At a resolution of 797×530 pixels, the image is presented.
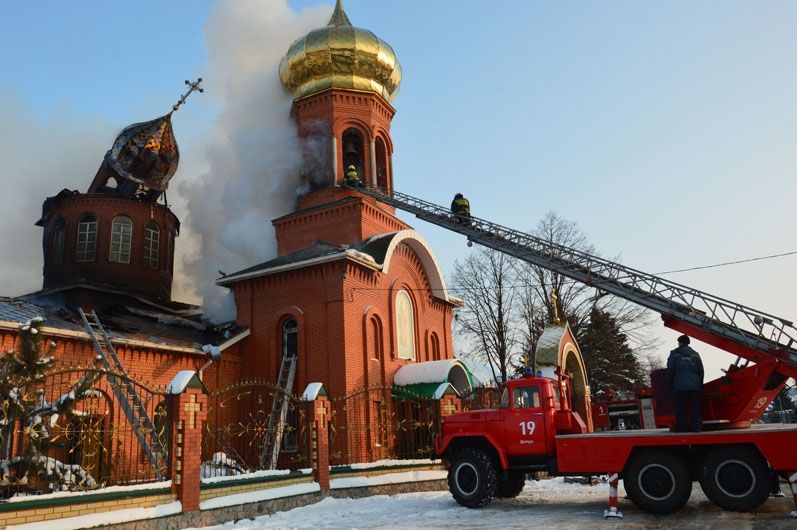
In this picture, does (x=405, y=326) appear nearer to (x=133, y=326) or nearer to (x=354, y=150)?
(x=354, y=150)

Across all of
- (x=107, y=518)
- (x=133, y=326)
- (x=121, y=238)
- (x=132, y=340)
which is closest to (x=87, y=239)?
(x=121, y=238)

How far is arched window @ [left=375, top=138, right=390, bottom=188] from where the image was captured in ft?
75.8

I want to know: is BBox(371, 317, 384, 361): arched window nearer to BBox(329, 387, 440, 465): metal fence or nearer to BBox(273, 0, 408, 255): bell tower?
BBox(329, 387, 440, 465): metal fence

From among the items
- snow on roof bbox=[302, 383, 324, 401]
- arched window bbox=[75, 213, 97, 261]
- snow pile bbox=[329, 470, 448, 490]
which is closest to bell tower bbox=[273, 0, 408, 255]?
arched window bbox=[75, 213, 97, 261]

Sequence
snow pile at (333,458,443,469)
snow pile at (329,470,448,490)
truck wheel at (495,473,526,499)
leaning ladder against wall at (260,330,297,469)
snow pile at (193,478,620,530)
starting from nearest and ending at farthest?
snow pile at (193,478,620,530), truck wheel at (495,473,526,499), snow pile at (329,470,448,490), snow pile at (333,458,443,469), leaning ladder against wall at (260,330,297,469)

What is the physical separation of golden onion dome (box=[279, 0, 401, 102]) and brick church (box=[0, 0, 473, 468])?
0.05 metres

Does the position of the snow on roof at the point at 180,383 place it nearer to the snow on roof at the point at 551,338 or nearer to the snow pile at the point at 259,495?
the snow pile at the point at 259,495

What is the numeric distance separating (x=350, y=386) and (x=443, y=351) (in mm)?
6270

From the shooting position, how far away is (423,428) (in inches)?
652

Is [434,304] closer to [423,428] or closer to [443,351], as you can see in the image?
[443,351]

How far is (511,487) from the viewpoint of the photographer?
11.1m

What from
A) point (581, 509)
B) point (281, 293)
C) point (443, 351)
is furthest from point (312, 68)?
point (581, 509)

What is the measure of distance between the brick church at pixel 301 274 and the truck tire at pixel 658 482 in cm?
657

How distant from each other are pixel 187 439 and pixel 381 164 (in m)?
15.6
